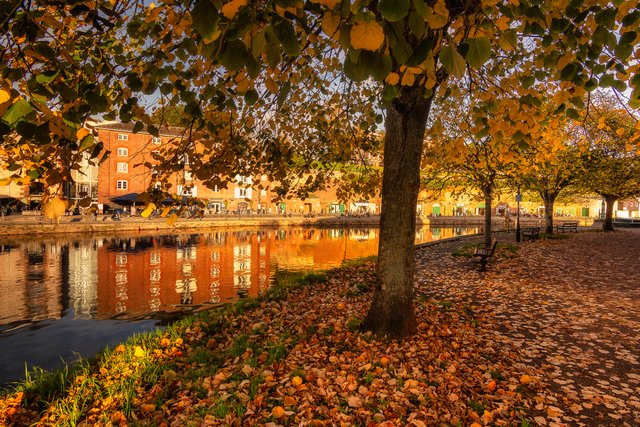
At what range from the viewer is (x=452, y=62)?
1.88 metres

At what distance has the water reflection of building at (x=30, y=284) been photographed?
507 inches

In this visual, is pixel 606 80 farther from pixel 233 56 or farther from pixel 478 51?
pixel 233 56

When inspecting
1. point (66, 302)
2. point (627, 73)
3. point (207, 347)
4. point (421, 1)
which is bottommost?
point (66, 302)

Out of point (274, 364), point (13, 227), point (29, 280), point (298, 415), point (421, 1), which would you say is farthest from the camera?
point (13, 227)

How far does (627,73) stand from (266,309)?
26.4 ft

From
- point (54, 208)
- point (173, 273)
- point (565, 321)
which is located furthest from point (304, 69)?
point (173, 273)

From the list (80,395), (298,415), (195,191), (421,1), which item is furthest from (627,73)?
(195,191)

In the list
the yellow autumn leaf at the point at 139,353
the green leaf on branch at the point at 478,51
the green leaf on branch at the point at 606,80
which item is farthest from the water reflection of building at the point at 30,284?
the green leaf on branch at the point at 606,80

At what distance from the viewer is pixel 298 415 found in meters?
4.08

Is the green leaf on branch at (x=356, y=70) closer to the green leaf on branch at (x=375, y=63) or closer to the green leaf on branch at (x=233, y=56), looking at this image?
the green leaf on branch at (x=375, y=63)

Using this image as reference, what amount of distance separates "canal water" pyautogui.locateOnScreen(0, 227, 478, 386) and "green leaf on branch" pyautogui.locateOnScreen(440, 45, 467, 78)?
9493mm

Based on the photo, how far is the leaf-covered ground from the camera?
4.24m

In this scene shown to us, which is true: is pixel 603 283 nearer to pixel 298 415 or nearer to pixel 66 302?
pixel 298 415

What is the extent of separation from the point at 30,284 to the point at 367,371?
18.4 meters
